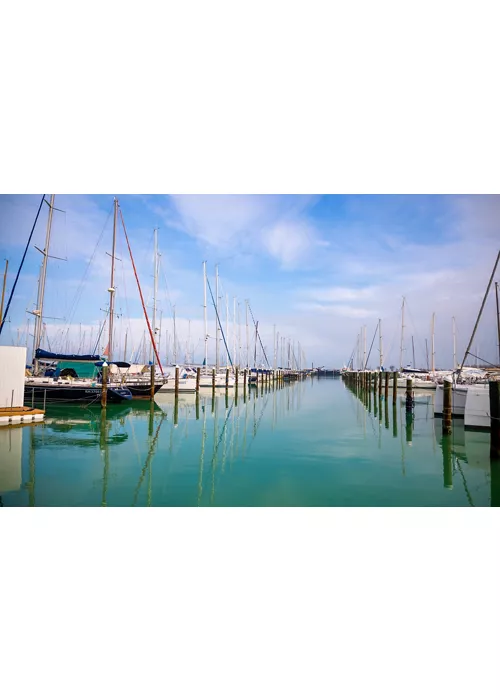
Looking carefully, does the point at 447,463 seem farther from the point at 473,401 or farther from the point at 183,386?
the point at 183,386

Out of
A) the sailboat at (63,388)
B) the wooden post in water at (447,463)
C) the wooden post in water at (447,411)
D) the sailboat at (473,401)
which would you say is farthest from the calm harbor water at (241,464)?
the sailboat at (63,388)

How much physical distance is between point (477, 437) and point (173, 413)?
7350 millimetres

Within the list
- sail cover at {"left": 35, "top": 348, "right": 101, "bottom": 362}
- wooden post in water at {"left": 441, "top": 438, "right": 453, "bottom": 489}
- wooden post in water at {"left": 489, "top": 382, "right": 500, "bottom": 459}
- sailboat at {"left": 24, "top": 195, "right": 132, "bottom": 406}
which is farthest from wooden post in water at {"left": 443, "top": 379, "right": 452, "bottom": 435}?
sail cover at {"left": 35, "top": 348, "right": 101, "bottom": 362}

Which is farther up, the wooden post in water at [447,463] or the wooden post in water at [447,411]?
the wooden post in water at [447,411]

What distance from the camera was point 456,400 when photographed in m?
9.62

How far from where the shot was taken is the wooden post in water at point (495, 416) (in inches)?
212

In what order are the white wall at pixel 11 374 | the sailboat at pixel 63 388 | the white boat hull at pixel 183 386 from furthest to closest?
the white boat hull at pixel 183 386 → the sailboat at pixel 63 388 → the white wall at pixel 11 374

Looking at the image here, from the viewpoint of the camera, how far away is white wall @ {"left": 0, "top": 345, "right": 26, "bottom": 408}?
744 centimetres

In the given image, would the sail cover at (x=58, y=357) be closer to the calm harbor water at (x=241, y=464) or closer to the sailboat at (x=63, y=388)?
the sailboat at (x=63, y=388)

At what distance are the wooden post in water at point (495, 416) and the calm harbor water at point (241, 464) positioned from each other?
23 cm

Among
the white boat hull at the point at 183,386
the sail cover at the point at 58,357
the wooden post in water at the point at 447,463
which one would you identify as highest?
the sail cover at the point at 58,357

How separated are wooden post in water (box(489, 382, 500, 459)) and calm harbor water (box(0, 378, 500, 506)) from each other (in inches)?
9.2
